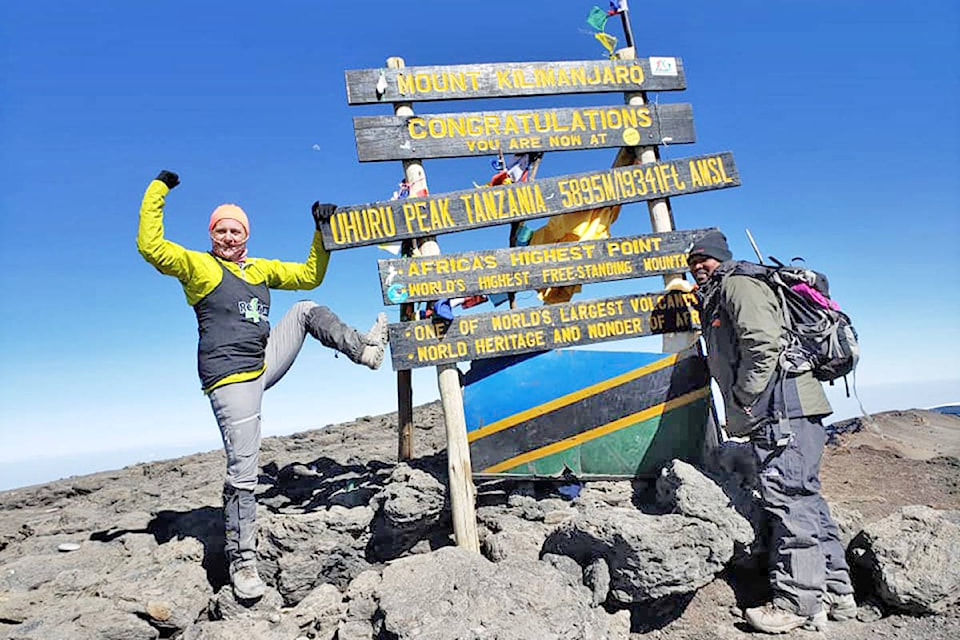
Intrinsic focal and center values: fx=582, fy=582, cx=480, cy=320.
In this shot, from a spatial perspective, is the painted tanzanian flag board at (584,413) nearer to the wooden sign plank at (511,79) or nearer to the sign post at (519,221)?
the sign post at (519,221)

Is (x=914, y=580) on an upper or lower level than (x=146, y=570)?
lower

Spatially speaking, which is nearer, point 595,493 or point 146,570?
point 146,570

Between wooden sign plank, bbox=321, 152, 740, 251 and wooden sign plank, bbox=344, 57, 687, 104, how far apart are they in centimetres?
85

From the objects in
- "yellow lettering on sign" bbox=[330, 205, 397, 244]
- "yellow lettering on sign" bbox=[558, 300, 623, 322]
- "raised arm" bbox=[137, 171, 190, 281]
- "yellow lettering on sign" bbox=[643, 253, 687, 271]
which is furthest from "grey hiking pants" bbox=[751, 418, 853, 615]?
"raised arm" bbox=[137, 171, 190, 281]

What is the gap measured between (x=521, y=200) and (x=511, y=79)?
1151mm

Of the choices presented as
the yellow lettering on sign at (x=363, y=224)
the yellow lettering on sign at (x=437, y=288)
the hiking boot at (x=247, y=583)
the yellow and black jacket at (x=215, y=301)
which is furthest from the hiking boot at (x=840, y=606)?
the yellow and black jacket at (x=215, y=301)

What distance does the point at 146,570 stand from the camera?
14.4 ft

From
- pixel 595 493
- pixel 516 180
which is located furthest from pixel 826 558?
pixel 516 180

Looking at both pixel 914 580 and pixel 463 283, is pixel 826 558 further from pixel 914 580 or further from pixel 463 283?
pixel 463 283

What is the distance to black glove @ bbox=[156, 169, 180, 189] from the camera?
13.1 feet

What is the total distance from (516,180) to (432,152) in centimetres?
81

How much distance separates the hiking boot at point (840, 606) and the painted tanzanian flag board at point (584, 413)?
1.39 meters

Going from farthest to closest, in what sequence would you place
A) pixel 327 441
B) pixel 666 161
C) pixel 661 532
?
pixel 327 441, pixel 666 161, pixel 661 532

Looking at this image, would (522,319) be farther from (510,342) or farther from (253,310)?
(253,310)
